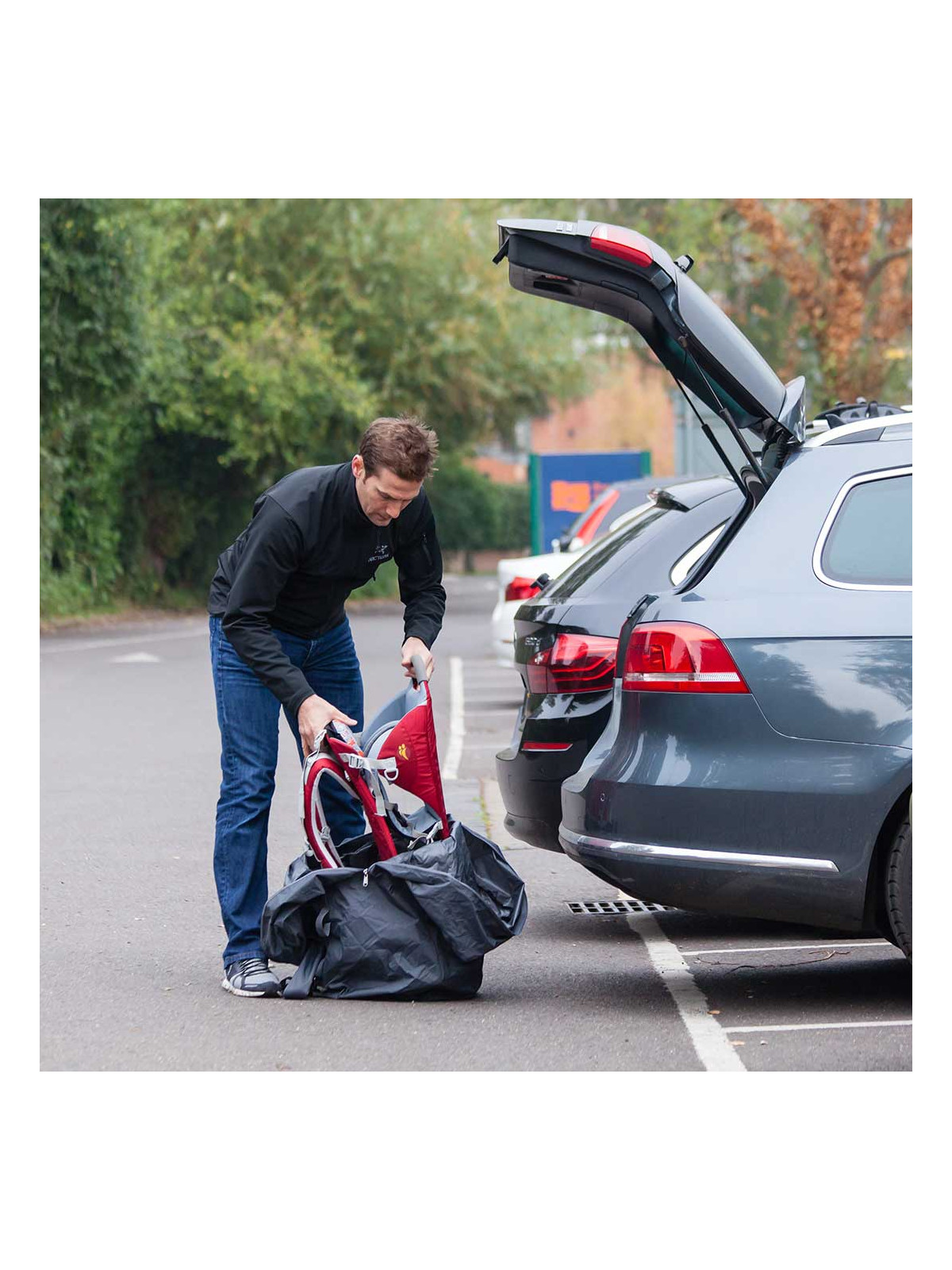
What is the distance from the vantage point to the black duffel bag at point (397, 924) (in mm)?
4910

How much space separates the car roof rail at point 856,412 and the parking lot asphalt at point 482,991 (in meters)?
1.77

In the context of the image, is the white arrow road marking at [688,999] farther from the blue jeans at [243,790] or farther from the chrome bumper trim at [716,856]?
the blue jeans at [243,790]

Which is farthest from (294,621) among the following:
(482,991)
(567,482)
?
(567,482)

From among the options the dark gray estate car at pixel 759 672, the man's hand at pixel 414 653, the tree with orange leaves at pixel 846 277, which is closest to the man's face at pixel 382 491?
the man's hand at pixel 414 653

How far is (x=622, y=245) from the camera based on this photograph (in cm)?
474

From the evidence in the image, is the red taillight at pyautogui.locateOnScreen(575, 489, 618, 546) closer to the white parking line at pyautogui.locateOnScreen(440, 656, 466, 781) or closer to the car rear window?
the white parking line at pyautogui.locateOnScreen(440, 656, 466, 781)

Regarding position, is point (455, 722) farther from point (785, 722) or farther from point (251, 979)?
point (785, 722)

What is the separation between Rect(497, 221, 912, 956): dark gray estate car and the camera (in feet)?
15.0

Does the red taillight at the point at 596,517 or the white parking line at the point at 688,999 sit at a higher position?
the red taillight at the point at 596,517

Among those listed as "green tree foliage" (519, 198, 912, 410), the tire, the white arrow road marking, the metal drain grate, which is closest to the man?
the white arrow road marking

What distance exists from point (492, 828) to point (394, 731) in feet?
10.5

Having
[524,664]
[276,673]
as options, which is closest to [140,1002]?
[276,673]

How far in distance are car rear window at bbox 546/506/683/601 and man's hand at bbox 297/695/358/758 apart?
149 centimetres
